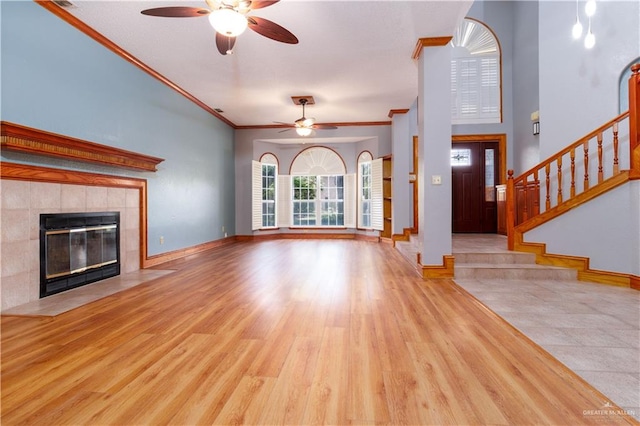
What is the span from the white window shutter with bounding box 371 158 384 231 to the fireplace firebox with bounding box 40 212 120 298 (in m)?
5.63

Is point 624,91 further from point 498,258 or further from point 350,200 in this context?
point 350,200

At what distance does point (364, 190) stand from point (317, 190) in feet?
4.73

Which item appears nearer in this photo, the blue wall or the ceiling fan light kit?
the ceiling fan light kit

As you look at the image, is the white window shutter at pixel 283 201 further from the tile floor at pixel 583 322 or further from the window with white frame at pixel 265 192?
the tile floor at pixel 583 322

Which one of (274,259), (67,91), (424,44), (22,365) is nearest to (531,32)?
(424,44)

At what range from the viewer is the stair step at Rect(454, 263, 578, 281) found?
13.2ft

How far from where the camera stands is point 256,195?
8.54 metres

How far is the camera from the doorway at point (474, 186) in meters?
7.30

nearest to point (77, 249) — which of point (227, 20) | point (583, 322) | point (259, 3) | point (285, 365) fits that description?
point (227, 20)

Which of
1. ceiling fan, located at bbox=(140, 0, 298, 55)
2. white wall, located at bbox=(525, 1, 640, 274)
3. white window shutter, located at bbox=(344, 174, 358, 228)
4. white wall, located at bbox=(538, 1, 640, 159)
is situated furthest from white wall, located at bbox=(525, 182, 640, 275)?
white window shutter, located at bbox=(344, 174, 358, 228)

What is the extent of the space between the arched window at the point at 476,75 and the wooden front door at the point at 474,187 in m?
0.68

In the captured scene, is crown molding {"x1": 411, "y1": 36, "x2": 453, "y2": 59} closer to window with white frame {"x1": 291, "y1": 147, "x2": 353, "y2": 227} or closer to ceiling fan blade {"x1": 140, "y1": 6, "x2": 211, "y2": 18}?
ceiling fan blade {"x1": 140, "y1": 6, "x2": 211, "y2": 18}

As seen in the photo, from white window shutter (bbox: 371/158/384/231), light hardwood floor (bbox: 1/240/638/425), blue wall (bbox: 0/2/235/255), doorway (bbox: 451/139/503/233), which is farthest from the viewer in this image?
white window shutter (bbox: 371/158/384/231)

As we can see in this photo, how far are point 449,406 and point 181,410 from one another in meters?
1.23
